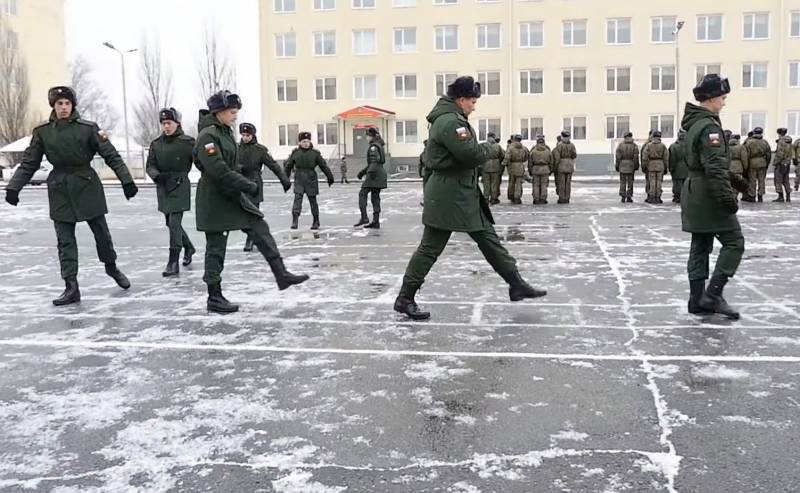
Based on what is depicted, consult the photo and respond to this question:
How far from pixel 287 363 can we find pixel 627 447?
2356 millimetres

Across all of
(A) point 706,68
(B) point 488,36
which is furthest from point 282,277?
(A) point 706,68

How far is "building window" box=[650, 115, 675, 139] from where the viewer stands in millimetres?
43469

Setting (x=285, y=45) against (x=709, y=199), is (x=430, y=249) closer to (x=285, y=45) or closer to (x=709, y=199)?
(x=709, y=199)

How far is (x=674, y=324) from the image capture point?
19.4 feet

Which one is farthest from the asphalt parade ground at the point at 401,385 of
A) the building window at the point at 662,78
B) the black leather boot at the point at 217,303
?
the building window at the point at 662,78

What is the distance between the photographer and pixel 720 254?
6.06m

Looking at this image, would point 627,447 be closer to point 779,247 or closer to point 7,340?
point 7,340

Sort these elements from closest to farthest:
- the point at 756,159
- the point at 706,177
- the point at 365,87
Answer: the point at 706,177, the point at 756,159, the point at 365,87

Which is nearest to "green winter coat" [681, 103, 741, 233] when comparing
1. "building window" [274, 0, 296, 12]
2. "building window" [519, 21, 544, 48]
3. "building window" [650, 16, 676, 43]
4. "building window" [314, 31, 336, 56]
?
"building window" [519, 21, 544, 48]

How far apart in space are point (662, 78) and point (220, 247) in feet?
137

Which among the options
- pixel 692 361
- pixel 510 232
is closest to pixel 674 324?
pixel 692 361

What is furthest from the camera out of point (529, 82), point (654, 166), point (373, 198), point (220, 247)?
point (529, 82)

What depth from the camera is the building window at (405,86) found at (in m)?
45.7

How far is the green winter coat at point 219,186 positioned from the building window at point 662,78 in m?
41.1
